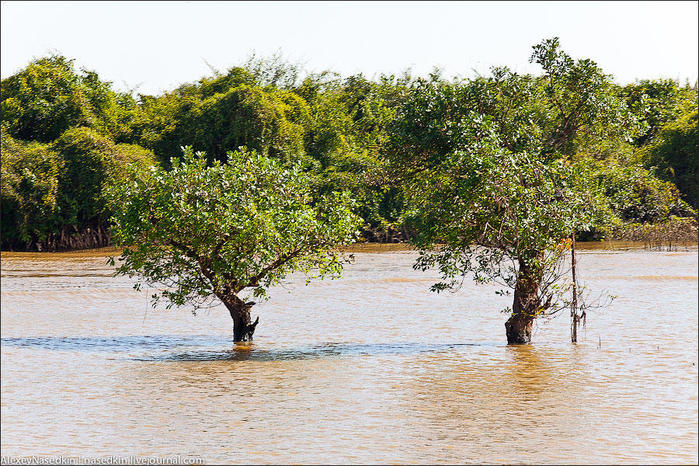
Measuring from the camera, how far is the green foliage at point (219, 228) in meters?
12.8

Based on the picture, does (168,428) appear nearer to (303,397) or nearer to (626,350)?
(303,397)

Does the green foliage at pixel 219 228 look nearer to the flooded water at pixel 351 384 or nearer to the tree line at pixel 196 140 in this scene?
the flooded water at pixel 351 384

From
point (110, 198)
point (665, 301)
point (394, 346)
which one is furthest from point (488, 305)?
point (110, 198)

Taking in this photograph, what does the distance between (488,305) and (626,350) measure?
6.20m

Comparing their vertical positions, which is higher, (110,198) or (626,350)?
(110,198)

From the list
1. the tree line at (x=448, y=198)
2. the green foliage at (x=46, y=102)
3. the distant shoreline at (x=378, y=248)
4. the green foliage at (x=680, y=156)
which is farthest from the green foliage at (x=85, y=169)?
the tree line at (x=448, y=198)

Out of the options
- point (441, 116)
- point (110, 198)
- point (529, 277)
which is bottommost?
point (529, 277)

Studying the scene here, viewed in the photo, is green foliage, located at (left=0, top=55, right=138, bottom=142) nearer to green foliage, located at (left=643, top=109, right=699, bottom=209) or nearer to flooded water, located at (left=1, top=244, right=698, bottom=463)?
flooded water, located at (left=1, top=244, right=698, bottom=463)

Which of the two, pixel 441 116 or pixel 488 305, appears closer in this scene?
pixel 441 116

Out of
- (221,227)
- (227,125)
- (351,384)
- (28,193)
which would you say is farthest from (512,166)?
(227,125)

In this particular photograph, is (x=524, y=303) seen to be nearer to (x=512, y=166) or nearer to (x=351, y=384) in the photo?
(x=512, y=166)

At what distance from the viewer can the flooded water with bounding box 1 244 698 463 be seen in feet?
26.1

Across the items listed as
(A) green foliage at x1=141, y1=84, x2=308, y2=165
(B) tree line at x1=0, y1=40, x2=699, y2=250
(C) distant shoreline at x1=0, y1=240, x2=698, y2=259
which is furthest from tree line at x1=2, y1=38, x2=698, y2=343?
(A) green foliage at x1=141, y1=84, x2=308, y2=165

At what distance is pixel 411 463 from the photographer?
736 centimetres
